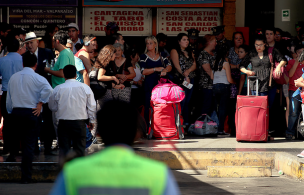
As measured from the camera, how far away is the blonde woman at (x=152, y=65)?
30.9 feet

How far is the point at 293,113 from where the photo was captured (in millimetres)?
9281

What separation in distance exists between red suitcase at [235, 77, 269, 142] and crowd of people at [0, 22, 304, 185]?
0.50 meters

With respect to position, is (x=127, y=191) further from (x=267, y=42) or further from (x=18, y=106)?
(x=267, y=42)

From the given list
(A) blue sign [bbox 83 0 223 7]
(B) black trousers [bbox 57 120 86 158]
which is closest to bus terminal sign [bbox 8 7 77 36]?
(A) blue sign [bbox 83 0 223 7]

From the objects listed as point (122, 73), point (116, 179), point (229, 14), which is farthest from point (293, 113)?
point (116, 179)

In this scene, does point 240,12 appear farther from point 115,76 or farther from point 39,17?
point 115,76

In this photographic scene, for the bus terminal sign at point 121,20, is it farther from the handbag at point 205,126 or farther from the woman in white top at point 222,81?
the handbag at point 205,126

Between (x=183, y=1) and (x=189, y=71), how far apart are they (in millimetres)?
3099

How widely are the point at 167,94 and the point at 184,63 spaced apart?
942 millimetres

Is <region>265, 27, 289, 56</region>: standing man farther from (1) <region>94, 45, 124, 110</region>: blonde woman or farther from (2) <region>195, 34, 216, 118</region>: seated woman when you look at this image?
(1) <region>94, 45, 124, 110</region>: blonde woman

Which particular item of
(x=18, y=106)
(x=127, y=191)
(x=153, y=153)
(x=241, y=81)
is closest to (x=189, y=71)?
(x=241, y=81)

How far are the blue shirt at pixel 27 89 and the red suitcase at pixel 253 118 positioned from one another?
3833mm

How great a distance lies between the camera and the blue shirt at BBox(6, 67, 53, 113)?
21.3ft

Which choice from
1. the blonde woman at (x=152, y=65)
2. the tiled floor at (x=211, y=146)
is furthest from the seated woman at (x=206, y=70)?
the tiled floor at (x=211, y=146)
